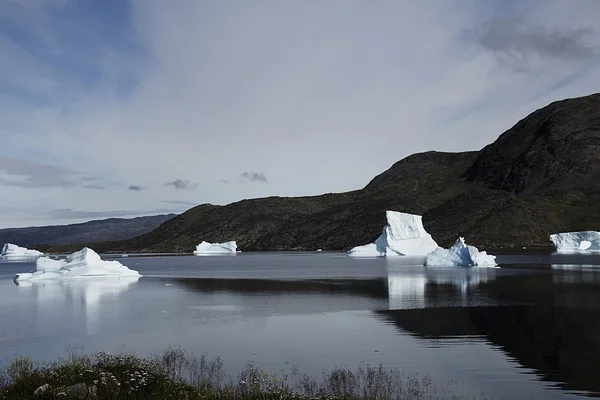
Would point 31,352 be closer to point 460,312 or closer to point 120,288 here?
point 460,312

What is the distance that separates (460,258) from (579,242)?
8608 cm

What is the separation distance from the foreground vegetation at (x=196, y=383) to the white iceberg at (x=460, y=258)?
72765 millimetres

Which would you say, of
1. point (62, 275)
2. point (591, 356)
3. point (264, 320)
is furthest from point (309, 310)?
point (62, 275)

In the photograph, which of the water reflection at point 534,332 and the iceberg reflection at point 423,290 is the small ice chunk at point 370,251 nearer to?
the iceberg reflection at point 423,290

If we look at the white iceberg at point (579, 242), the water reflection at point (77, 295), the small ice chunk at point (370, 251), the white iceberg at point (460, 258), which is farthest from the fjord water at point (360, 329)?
the white iceberg at point (579, 242)

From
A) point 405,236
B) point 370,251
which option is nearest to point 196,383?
point 405,236

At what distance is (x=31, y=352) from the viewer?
25.2m

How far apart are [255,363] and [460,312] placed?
1766 cm

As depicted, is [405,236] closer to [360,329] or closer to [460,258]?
[460,258]

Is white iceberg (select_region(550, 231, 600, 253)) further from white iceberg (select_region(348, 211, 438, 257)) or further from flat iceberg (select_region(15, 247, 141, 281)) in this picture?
flat iceberg (select_region(15, 247, 141, 281))

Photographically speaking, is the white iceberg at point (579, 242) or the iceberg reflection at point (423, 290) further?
the white iceberg at point (579, 242)

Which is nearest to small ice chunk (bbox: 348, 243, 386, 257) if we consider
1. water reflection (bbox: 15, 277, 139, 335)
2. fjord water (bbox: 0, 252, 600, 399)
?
water reflection (bbox: 15, 277, 139, 335)

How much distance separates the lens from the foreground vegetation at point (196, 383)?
1495 cm

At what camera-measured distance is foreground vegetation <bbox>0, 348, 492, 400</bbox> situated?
15.0 m
